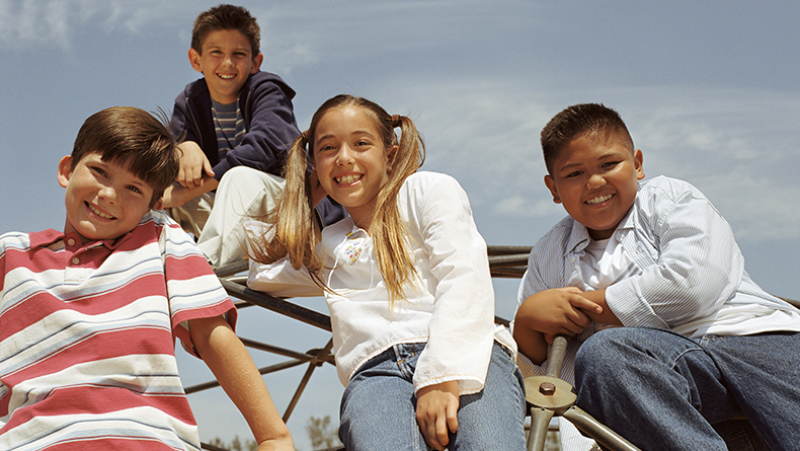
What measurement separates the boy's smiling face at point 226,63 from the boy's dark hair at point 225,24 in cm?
3

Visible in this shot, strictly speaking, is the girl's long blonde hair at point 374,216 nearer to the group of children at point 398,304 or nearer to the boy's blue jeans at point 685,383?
the group of children at point 398,304

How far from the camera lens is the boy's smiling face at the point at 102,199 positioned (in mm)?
1728

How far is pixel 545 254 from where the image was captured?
89.7 inches

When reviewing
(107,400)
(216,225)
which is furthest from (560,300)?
(216,225)

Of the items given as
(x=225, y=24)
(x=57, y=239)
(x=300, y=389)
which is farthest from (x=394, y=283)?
(x=300, y=389)

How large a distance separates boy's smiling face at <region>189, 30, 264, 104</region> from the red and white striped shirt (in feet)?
5.68

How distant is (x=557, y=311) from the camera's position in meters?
2.03

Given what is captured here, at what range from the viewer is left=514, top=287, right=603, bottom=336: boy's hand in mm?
1997

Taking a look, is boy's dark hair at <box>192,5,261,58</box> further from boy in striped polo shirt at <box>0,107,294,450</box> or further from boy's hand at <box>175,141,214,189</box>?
boy in striped polo shirt at <box>0,107,294,450</box>

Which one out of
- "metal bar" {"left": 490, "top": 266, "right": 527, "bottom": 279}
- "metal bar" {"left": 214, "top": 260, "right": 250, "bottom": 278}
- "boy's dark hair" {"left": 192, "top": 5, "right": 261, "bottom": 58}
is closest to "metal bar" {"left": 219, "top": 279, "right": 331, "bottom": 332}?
"metal bar" {"left": 214, "top": 260, "right": 250, "bottom": 278}

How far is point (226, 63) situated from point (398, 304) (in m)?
2.02

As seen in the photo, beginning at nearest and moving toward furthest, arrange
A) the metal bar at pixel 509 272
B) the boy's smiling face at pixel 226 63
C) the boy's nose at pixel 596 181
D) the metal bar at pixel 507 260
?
1. the boy's nose at pixel 596 181
2. the metal bar at pixel 507 260
3. the metal bar at pixel 509 272
4. the boy's smiling face at pixel 226 63

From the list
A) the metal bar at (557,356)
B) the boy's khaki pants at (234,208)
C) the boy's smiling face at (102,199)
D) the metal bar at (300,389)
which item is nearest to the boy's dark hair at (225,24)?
the boy's khaki pants at (234,208)

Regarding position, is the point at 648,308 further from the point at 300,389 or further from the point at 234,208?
the point at 300,389
